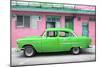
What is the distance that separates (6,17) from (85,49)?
63.1 inches

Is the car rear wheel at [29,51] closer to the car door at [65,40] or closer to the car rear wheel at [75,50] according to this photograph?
the car door at [65,40]

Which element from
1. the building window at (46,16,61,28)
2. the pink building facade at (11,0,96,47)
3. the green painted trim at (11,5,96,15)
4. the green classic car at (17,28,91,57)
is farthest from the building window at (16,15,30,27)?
the building window at (46,16,61,28)

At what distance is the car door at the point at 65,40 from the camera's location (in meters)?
3.83

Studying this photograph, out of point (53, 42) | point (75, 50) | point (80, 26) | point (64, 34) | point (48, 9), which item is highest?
point (48, 9)

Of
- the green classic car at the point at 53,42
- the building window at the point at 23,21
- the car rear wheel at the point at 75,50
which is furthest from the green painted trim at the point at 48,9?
the car rear wheel at the point at 75,50

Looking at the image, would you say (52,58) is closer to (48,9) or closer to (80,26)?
(80,26)

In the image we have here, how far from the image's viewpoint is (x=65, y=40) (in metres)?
3.84

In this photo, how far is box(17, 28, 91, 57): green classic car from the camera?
12.1 ft

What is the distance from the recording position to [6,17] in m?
3.46

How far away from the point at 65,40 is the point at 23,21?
2.78 ft

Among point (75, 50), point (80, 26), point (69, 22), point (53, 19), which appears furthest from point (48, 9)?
point (75, 50)

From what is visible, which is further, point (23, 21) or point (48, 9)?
point (48, 9)

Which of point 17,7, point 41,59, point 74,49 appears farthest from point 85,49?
point 17,7
